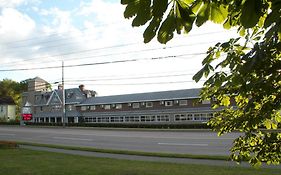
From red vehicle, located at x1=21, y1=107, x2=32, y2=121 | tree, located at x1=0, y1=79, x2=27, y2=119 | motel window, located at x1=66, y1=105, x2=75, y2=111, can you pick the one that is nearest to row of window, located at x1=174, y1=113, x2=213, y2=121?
motel window, located at x1=66, y1=105, x2=75, y2=111

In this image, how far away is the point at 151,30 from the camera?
1.98 metres

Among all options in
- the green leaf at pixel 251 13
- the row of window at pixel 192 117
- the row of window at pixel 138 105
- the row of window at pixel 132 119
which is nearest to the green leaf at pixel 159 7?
the green leaf at pixel 251 13

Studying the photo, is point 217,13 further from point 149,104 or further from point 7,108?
point 7,108

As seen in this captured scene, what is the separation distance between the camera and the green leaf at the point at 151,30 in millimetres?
1927

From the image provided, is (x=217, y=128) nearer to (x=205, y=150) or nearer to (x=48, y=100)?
(x=205, y=150)

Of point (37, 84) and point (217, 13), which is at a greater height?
point (37, 84)

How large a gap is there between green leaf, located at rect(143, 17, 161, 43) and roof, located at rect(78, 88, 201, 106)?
186ft

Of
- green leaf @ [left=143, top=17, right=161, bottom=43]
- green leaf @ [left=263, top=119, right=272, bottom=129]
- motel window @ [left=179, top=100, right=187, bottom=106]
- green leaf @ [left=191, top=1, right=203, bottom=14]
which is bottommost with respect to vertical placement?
green leaf @ [left=263, top=119, right=272, bottom=129]

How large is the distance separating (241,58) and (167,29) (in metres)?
1.33

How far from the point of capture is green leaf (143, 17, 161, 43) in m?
1.93

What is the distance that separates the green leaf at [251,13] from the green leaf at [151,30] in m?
0.41

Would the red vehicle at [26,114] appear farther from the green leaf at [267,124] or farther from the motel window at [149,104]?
the green leaf at [267,124]

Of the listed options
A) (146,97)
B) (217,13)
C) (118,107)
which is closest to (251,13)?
(217,13)

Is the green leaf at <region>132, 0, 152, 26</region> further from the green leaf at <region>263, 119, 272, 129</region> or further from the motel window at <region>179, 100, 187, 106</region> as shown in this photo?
Result: the motel window at <region>179, 100, 187, 106</region>
